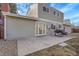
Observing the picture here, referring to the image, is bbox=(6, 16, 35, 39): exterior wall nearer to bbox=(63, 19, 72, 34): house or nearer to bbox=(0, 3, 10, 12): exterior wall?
bbox=(0, 3, 10, 12): exterior wall

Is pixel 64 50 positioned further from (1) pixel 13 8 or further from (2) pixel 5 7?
(2) pixel 5 7

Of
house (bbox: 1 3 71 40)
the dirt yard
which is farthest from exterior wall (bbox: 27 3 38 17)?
the dirt yard

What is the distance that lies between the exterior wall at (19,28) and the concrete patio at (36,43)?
0.36 feet

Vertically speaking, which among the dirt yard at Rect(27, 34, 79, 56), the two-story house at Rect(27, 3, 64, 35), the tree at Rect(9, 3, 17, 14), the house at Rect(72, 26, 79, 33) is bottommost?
the dirt yard at Rect(27, 34, 79, 56)

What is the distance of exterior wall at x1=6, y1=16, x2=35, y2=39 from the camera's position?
116 inches

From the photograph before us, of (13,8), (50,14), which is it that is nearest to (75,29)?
(50,14)

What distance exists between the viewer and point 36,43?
3.03 metres

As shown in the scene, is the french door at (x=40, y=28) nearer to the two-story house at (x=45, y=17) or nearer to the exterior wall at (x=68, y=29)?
the two-story house at (x=45, y=17)

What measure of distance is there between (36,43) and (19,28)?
1.37 feet

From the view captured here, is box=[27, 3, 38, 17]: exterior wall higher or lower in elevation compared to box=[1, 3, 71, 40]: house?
higher

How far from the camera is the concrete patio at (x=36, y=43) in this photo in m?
2.96

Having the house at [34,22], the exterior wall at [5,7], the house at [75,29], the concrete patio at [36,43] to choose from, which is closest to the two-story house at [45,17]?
the house at [34,22]

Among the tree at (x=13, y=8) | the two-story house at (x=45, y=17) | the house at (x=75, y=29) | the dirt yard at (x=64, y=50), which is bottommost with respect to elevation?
the dirt yard at (x=64, y=50)

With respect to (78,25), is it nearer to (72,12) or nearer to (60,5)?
(72,12)
